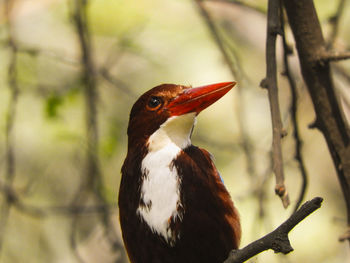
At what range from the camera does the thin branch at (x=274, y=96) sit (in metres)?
1.82

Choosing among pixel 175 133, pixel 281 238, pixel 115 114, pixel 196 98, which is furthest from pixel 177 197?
pixel 115 114

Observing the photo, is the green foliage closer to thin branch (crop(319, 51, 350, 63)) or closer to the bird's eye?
the bird's eye

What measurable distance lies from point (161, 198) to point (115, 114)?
107 inches

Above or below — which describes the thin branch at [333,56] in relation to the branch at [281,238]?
above

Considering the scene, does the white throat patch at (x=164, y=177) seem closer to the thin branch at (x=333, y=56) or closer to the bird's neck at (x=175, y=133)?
the bird's neck at (x=175, y=133)

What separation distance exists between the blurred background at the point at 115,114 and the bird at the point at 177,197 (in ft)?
4.03

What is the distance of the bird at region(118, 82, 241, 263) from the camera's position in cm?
247

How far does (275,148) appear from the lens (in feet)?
6.31

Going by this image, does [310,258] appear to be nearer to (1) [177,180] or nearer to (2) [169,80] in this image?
(2) [169,80]

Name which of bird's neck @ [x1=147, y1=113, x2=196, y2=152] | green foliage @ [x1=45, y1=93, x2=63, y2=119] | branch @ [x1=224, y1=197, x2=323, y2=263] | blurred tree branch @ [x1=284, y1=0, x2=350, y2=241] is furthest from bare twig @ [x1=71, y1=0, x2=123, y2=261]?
branch @ [x1=224, y1=197, x2=323, y2=263]

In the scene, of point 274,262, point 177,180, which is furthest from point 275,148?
point 274,262

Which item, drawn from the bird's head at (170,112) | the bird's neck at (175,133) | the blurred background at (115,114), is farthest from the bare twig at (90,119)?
the bird's neck at (175,133)

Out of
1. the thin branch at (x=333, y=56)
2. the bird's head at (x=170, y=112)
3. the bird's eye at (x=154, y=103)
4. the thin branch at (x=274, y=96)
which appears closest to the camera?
the thin branch at (x=274, y=96)

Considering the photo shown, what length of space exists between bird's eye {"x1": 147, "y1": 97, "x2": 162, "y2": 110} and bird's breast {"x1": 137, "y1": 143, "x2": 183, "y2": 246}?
287 mm
